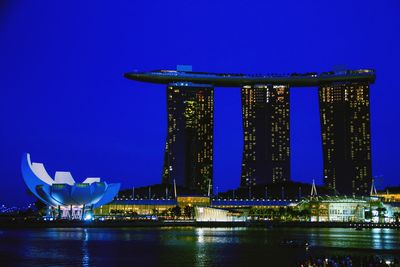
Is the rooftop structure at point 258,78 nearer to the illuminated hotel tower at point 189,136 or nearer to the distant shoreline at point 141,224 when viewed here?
the illuminated hotel tower at point 189,136

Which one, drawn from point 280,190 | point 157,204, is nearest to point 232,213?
point 157,204

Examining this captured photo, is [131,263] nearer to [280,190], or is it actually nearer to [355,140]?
[280,190]

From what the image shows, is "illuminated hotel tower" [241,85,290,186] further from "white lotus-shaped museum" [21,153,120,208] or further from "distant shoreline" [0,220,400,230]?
"white lotus-shaped museum" [21,153,120,208]

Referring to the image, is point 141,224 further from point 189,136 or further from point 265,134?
point 265,134

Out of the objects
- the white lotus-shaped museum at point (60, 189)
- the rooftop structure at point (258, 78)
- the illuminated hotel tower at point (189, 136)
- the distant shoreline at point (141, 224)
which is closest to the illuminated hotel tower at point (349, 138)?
the rooftop structure at point (258, 78)

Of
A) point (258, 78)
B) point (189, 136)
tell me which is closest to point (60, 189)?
point (189, 136)
